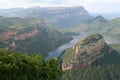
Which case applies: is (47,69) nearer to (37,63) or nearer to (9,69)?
(37,63)

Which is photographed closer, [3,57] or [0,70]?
[0,70]

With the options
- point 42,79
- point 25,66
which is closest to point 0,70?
point 25,66

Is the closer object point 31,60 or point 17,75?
point 17,75

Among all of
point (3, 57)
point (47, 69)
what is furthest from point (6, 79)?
point (47, 69)

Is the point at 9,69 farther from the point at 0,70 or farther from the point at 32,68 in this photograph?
the point at 32,68

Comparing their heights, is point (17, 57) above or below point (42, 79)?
above

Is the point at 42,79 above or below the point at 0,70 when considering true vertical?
below
